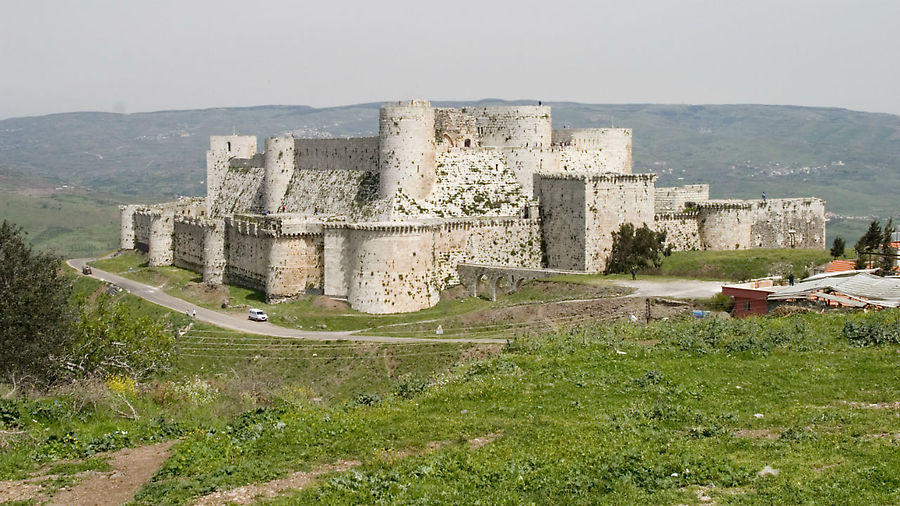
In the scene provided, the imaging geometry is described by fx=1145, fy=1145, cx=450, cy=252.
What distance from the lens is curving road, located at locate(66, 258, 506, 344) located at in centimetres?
4730

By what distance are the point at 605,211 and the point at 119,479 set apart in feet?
132

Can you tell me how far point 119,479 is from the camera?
19.2m

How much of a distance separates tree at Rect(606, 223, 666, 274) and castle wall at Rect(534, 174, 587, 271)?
62.3 inches

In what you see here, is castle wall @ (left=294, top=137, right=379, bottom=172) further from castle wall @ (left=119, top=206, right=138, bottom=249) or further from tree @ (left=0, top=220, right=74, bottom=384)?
tree @ (left=0, top=220, right=74, bottom=384)

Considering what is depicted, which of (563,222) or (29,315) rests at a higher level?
(563,222)

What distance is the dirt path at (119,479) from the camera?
18250mm

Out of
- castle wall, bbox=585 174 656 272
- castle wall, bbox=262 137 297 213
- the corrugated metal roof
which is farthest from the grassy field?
the corrugated metal roof

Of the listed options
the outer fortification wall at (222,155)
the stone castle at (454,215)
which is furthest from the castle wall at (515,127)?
the outer fortification wall at (222,155)

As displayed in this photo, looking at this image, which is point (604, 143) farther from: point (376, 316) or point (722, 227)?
point (376, 316)

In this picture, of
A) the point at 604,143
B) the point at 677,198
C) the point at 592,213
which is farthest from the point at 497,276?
the point at 604,143

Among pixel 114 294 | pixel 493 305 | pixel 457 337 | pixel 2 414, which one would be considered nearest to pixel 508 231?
pixel 493 305

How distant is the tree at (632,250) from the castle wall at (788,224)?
9307 mm

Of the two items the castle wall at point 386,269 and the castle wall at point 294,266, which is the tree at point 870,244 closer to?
the castle wall at point 386,269

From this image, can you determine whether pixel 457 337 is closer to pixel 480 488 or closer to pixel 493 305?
pixel 493 305
